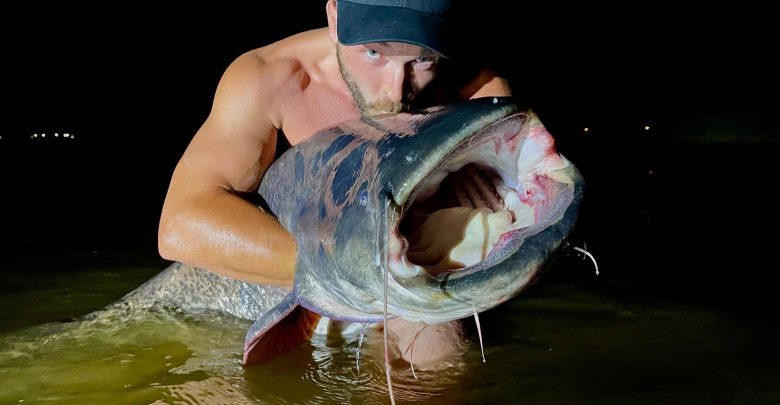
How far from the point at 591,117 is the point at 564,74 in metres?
2.58


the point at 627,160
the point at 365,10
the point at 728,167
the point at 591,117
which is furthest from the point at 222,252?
the point at 591,117

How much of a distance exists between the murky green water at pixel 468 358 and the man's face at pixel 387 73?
0.95 meters

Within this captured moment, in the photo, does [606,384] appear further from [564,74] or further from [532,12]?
[564,74]

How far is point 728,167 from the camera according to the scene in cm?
1361

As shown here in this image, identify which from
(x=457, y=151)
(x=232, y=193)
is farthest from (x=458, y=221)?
(x=232, y=193)

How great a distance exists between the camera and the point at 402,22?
78.7 inches

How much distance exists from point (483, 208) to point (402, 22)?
27.3 inches

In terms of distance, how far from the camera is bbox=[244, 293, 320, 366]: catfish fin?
78.6 inches

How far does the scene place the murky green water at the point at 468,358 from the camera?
2.09 meters

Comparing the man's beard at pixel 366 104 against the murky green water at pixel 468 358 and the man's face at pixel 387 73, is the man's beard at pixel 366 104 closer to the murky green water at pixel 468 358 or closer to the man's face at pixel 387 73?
the man's face at pixel 387 73

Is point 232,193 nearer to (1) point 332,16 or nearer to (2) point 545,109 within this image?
(1) point 332,16

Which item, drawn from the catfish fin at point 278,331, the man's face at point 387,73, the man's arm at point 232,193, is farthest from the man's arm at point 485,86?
the catfish fin at point 278,331

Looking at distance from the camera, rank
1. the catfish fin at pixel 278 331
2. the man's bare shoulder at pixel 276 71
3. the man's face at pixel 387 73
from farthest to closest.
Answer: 1. the man's bare shoulder at pixel 276 71
2. the man's face at pixel 387 73
3. the catfish fin at pixel 278 331

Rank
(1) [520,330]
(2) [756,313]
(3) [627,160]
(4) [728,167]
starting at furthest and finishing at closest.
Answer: (3) [627,160] < (4) [728,167] < (2) [756,313] < (1) [520,330]
